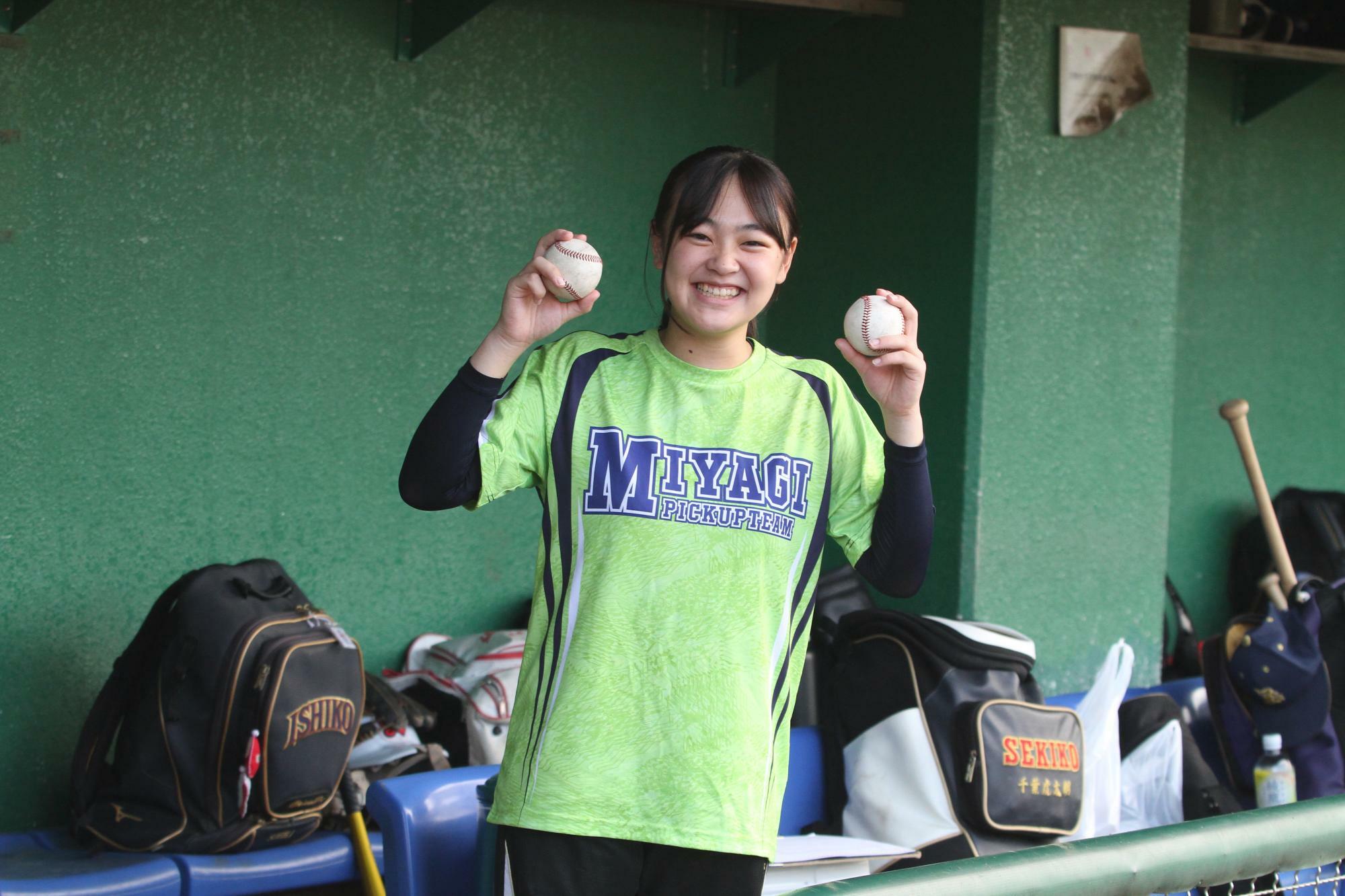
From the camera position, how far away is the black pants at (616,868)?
4.49 feet

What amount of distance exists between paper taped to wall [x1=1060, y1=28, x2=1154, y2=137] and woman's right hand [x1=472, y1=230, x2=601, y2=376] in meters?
2.01

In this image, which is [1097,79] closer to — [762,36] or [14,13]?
[762,36]

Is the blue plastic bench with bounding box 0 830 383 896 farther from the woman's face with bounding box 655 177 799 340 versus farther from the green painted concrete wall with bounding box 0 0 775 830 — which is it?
the woman's face with bounding box 655 177 799 340

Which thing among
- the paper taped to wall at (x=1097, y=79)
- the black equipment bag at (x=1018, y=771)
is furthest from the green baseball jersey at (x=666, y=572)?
the paper taped to wall at (x=1097, y=79)

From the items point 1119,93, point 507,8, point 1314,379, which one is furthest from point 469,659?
point 1314,379

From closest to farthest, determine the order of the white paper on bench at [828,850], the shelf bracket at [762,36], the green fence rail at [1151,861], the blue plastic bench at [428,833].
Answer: the green fence rail at [1151,861], the blue plastic bench at [428,833], the white paper on bench at [828,850], the shelf bracket at [762,36]

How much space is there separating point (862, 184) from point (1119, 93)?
2.10ft

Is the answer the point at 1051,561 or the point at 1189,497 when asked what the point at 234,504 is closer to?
the point at 1051,561

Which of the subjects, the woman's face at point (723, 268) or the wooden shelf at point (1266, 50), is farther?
the wooden shelf at point (1266, 50)

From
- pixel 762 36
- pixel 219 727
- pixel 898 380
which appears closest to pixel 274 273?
pixel 219 727

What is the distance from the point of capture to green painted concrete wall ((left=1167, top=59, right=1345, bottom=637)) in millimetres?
4215

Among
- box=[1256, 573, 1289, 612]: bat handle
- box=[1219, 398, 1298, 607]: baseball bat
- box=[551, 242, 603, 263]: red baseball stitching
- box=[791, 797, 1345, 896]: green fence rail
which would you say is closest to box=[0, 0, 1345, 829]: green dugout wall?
box=[1219, 398, 1298, 607]: baseball bat

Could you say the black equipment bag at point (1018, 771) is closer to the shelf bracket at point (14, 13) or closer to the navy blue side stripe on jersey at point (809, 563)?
the navy blue side stripe on jersey at point (809, 563)

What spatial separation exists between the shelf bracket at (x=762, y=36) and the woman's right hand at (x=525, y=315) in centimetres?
207
